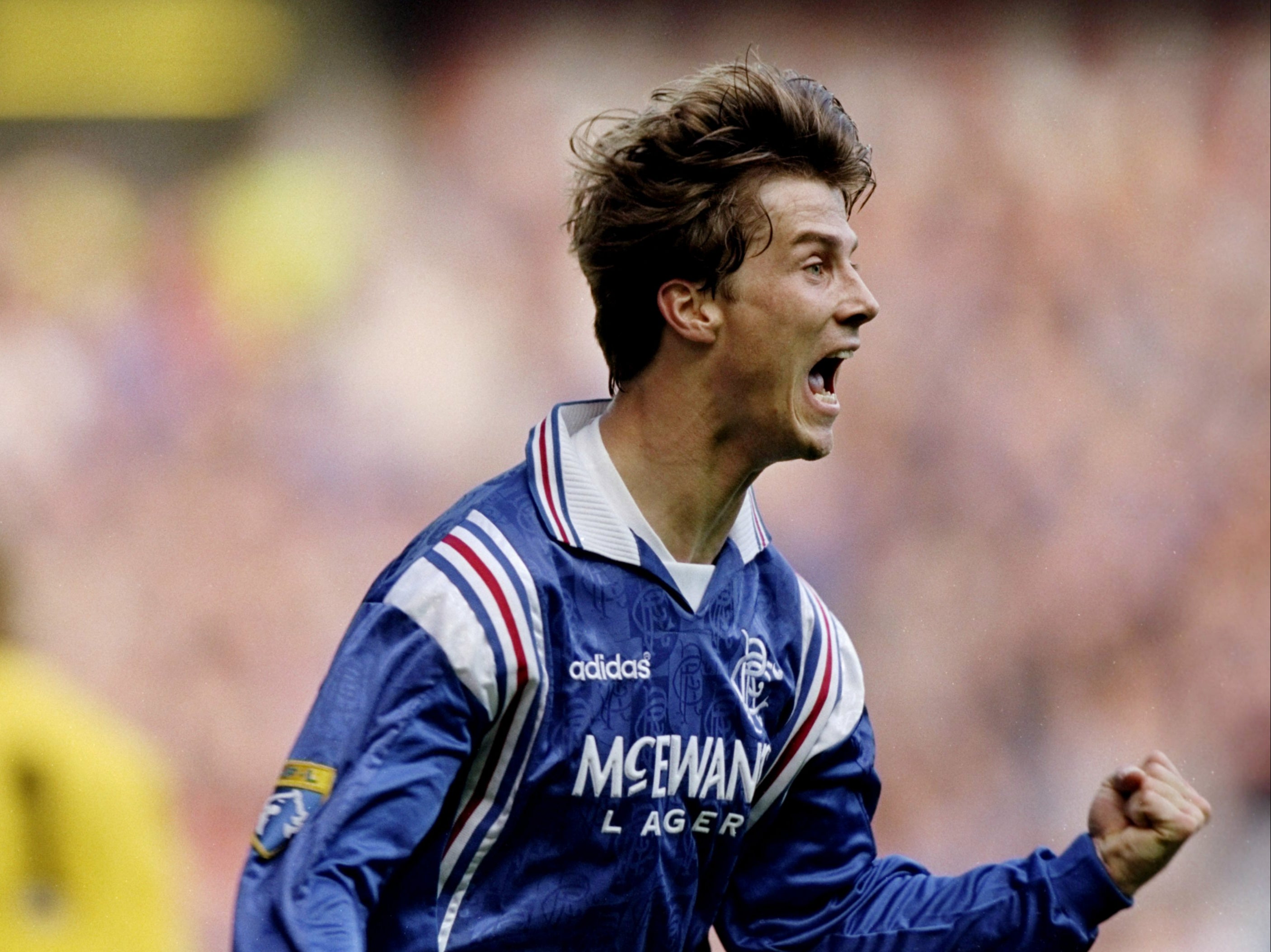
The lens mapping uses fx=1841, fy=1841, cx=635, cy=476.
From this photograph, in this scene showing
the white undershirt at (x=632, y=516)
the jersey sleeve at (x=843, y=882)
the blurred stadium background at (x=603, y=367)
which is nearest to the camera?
the white undershirt at (x=632, y=516)

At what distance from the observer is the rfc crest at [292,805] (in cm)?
210

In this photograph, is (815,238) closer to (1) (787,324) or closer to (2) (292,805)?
(1) (787,324)

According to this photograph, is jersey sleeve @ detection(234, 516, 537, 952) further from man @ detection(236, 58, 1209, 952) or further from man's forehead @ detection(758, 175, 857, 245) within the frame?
man's forehead @ detection(758, 175, 857, 245)

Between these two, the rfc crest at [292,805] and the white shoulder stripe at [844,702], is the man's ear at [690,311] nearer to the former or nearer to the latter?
the white shoulder stripe at [844,702]

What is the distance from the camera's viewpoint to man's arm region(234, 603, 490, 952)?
6.64 ft

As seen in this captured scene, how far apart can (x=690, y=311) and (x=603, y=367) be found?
2.32 meters

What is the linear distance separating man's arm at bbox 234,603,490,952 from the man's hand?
84 cm

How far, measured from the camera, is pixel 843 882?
8.57ft

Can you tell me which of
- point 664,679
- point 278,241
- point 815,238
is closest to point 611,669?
point 664,679

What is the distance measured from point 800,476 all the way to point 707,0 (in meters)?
1.32

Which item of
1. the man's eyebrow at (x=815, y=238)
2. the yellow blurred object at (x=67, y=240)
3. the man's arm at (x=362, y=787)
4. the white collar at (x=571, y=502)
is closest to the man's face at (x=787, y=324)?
the man's eyebrow at (x=815, y=238)

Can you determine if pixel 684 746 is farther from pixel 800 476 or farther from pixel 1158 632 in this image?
pixel 1158 632

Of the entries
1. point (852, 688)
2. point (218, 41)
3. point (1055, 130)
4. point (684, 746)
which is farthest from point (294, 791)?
point (1055, 130)

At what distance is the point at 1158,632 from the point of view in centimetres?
500
